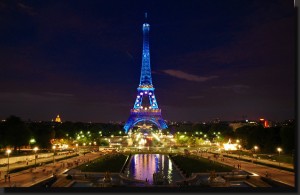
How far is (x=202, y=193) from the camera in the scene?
61.8ft

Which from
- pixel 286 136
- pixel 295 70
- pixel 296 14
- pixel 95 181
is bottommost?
pixel 95 181

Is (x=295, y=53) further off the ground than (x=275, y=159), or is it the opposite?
(x=295, y=53)

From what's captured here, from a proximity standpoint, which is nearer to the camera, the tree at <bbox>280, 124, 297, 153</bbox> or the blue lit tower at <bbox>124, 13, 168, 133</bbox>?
the tree at <bbox>280, 124, 297, 153</bbox>

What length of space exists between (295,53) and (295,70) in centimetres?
70

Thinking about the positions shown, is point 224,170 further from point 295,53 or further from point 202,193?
point 295,53

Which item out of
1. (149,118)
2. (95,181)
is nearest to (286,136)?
(95,181)

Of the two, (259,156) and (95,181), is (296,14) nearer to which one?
(95,181)

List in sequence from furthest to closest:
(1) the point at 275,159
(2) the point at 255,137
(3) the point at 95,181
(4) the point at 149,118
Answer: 1. (4) the point at 149,118
2. (2) the point at 255,137
3. (1) the point at 275,159
4. (3) the point at 95,181

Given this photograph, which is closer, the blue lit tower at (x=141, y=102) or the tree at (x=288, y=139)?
the tree at (x=288, y=139)

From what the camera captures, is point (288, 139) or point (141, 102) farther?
point (141, 102)

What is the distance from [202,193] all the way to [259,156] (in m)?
24.0

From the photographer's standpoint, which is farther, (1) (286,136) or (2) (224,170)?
(1) (286,136)

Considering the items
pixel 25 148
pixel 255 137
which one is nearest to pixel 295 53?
pixel 255 137

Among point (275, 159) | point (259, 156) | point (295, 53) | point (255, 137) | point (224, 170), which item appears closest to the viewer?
point (295, 53)
